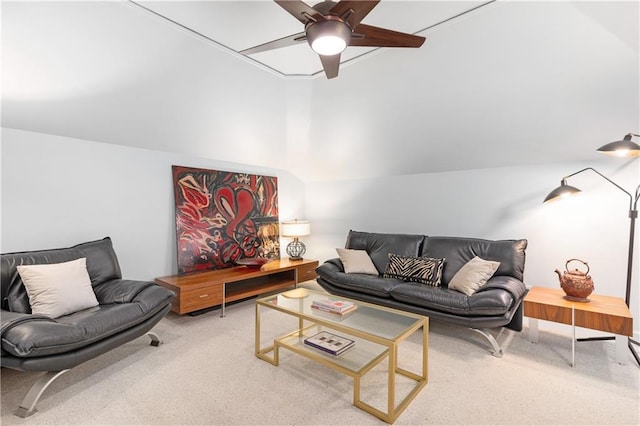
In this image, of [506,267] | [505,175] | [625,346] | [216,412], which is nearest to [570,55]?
[505,175]

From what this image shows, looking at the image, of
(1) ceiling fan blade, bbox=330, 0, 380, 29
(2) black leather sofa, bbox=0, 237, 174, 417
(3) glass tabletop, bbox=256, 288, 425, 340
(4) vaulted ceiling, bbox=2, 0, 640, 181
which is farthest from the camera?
(4) vaulted ceiling, bbox=2, 0, 640, 181

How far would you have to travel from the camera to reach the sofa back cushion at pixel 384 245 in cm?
379

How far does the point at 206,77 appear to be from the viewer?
3.08 metres

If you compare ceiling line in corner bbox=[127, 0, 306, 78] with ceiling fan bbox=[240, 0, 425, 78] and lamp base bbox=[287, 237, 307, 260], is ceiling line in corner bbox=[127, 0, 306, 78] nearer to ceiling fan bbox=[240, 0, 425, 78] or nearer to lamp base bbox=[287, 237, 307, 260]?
ceiling fan bbox=[240, 0, 425, 78]

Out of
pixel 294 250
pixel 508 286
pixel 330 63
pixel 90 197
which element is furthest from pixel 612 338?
pixel 90 197

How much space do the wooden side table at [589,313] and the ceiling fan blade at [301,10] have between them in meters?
2.75

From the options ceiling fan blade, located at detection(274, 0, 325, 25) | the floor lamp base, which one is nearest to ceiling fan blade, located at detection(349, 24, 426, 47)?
ceiling fan blade, located at detection(274, 0, 325, 25)

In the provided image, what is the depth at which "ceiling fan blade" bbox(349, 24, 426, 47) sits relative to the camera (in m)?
1.71

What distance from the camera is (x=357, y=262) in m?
3.77

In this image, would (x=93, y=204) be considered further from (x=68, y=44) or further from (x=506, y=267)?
(x=506, y=267)

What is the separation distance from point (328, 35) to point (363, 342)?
85.4 inches

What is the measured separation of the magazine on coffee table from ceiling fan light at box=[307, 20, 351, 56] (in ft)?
6.38

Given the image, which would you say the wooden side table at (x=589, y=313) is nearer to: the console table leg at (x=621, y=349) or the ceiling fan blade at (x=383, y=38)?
the console table leg at (x=621, y=349)

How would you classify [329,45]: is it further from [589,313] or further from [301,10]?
[589,313]
